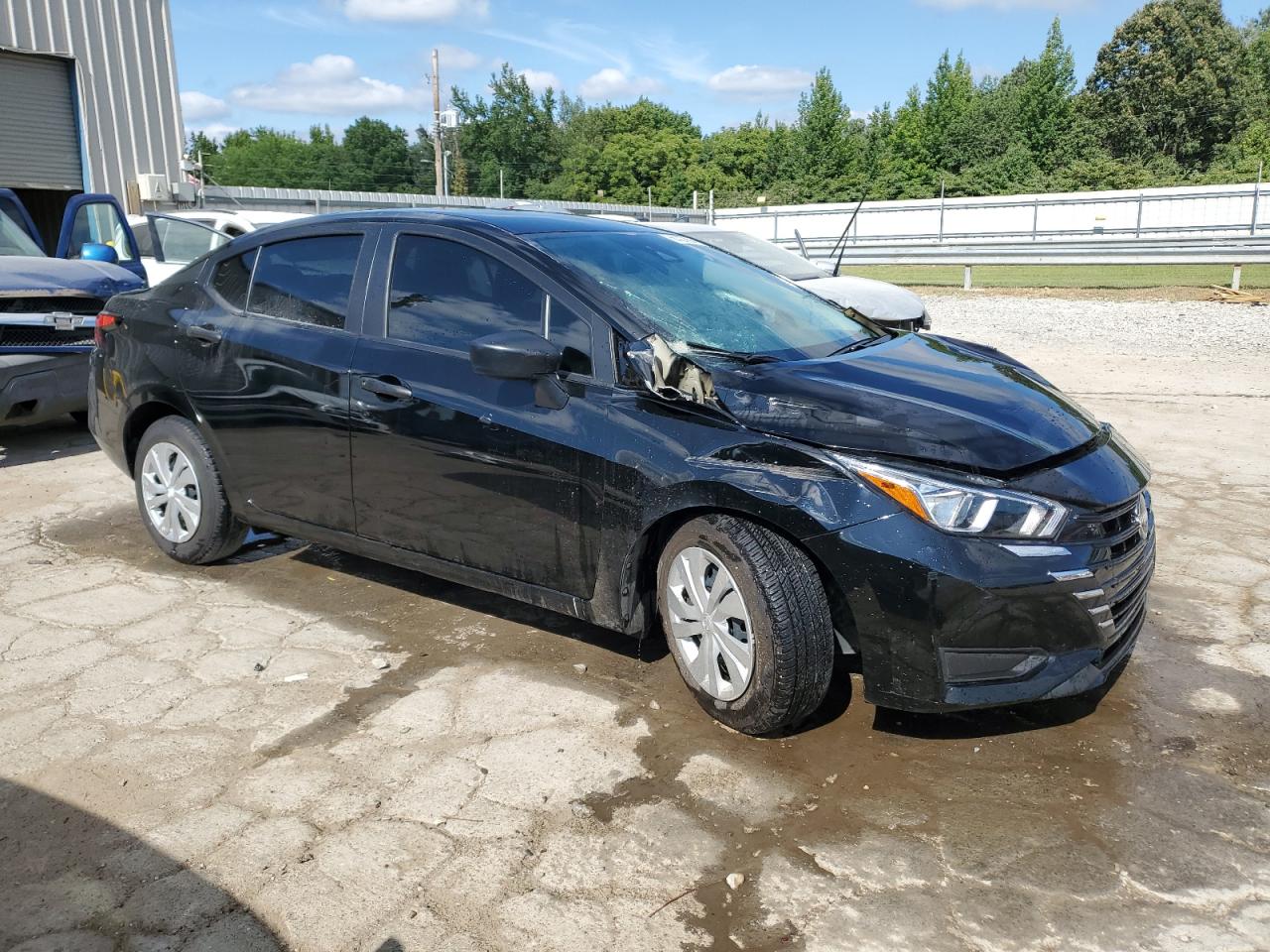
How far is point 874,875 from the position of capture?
9.08ft

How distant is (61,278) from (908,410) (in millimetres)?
6971

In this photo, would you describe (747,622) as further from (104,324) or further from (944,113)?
(944,113)

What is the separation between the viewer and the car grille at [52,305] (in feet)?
24.6

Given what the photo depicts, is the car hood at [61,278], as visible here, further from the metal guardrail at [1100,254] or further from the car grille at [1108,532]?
the metal guardrail at [1100,254]

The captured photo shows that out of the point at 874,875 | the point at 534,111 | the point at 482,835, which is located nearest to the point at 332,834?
the point at 482,835

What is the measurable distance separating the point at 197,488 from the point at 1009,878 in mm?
3910

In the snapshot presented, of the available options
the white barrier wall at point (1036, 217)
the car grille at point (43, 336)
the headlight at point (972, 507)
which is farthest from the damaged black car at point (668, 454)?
the white barrier wall at point (1036, 217)

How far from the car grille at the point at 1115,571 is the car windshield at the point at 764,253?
23.3 ft

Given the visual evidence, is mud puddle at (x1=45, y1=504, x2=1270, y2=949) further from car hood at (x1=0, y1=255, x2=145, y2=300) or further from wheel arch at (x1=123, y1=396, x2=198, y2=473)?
car hood at (x1=0, y1=255, x2=145, y2=300)

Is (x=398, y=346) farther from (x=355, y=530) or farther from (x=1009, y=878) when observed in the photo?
(x=1009, y=878)

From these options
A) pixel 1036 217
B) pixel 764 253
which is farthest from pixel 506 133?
pixel 764 253

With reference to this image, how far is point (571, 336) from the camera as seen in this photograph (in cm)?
377

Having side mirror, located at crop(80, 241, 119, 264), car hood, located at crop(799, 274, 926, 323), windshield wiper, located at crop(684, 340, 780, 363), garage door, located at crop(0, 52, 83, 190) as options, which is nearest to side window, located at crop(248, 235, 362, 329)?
windshield wiper, located at crop(684, 340, 780, 363)

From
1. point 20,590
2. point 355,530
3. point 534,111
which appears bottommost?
point 20,590
